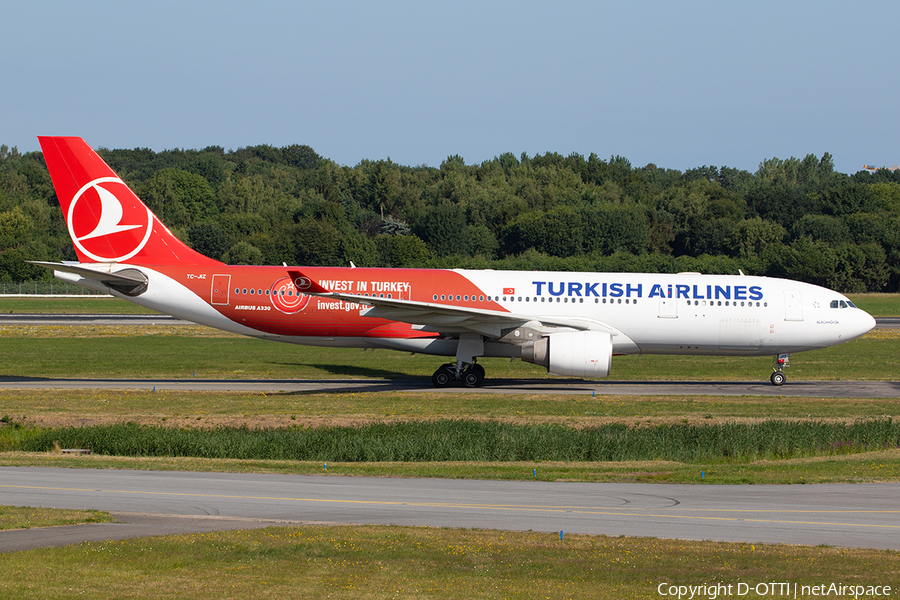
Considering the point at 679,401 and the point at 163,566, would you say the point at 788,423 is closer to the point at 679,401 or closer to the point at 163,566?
the point at 679,401

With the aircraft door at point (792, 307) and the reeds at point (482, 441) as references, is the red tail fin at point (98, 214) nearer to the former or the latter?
the reeds at point (482, 441)

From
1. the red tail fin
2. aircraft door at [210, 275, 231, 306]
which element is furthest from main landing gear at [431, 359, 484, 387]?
the red tail fin

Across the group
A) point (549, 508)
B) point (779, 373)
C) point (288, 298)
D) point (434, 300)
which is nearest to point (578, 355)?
point (434, 300)

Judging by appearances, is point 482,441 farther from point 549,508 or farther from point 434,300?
point 434,300

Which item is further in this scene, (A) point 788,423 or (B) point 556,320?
(B) point 556,320

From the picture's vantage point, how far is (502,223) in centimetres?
11112

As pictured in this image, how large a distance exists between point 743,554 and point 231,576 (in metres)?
6.02

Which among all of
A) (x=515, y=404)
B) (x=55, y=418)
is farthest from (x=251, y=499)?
(x=515, y=404)

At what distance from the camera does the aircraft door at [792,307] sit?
2947 centimetres

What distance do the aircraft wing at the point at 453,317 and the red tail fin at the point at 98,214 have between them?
691 centimetres

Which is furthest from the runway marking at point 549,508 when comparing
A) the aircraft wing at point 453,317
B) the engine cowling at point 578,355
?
the engine cowling at point 578,355

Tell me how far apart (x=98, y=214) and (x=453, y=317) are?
1322 centimetres

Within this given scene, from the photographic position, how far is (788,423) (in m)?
21.5

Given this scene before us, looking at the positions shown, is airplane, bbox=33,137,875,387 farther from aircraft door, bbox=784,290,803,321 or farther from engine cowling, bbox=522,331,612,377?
engine cowling, bbox=522,331,612,377
